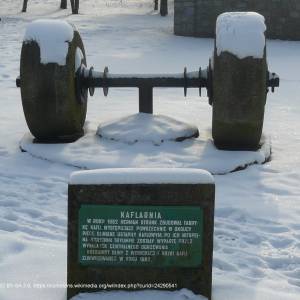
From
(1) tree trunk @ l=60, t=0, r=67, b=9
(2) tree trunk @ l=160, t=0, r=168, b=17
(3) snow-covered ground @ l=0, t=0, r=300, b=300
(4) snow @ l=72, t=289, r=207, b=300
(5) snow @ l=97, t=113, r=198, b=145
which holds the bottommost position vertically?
(1) tree trunk @ l=60, t=0, r=67, b=9

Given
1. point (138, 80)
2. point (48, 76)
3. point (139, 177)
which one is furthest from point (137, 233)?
point (138, 80)

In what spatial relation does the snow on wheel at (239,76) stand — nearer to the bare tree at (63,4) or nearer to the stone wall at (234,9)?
the stone wall at (234,9)

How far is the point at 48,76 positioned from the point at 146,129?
0.96m

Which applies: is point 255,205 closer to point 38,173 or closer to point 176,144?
point 176,144

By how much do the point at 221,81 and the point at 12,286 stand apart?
2.78 m

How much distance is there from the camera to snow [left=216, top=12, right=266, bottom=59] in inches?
214

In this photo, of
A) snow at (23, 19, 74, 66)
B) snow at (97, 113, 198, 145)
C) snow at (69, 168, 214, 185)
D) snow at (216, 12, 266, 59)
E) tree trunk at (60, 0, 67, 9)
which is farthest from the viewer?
tree trunk at (60, 0, 67, 9)

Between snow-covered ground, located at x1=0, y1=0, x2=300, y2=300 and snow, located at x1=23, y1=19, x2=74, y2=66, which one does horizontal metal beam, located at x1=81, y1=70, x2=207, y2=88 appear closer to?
snow, located at x1=23, y1=19, x2=74, y2=66

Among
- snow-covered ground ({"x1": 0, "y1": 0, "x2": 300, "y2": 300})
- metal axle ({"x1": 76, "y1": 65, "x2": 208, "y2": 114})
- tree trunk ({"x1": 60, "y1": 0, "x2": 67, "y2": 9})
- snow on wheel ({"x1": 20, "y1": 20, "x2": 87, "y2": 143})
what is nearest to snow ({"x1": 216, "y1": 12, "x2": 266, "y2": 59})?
metal axle ({"x1": 76, "y1": 65, "x2": 208, "y2": 114})

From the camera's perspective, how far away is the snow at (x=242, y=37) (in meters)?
5.43

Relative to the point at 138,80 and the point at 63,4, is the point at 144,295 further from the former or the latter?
the point at 63,4

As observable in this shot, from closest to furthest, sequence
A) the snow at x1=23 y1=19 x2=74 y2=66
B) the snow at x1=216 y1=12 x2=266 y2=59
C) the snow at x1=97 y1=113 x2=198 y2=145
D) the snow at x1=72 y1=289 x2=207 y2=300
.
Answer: the snow at x1=72 y1=289 x2=207 y2=300, the snow at x1=216 y1=12 x2=266 y2=59, the snow at x1=23 y1=19 x2=74 y2=66, the snow at x1=97 y1=113 x2=198 y2=145

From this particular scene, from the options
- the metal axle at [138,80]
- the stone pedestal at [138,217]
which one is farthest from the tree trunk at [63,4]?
the stone pedestal at [138,217]

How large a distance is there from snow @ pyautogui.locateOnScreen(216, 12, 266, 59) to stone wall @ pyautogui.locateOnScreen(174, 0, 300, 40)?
396 inches
